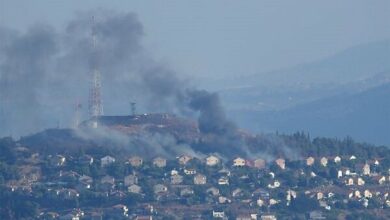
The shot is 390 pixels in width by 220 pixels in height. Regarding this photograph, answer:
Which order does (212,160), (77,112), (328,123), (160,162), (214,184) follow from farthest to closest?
(328,123) → (77,112) → (212,160) → (160,162) → (214,184)

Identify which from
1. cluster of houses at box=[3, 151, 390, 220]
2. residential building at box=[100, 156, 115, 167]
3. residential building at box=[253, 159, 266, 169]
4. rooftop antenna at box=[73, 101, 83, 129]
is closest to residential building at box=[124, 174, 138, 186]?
cluster of houses at box=[3, 151, 390, 220]

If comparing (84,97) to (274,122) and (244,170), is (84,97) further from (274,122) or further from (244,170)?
(274,122)

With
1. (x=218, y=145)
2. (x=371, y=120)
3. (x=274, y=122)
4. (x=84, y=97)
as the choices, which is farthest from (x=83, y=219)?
(x=371, y=120)

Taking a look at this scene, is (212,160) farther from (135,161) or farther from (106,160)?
(106,160)

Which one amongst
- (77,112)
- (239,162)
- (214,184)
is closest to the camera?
(214,184)

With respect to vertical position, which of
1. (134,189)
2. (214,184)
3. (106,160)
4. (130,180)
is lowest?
(134,189)

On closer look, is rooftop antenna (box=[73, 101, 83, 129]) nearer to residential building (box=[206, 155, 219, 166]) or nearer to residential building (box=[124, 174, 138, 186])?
residential building (box=[206, 155, 219, 166])

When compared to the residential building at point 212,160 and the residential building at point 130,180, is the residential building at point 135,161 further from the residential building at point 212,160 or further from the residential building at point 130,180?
the residential building at point 212,160

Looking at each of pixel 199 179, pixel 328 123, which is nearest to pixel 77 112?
pixel 199 179

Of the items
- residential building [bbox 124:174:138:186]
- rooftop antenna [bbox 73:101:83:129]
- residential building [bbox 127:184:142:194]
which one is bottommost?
residential building [bbox 127:184:142:194]

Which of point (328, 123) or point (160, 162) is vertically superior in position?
point (328, 123)
